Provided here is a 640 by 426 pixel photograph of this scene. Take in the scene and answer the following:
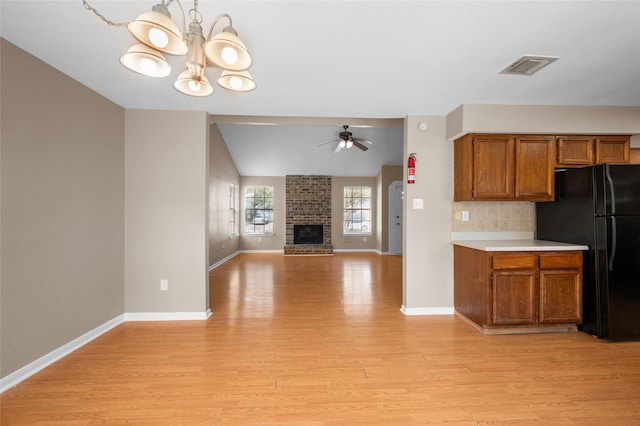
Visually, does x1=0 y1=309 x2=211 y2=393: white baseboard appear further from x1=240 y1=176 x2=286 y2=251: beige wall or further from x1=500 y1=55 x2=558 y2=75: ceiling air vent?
x1=240 y1=176 x2=286 y2=251: beige wall

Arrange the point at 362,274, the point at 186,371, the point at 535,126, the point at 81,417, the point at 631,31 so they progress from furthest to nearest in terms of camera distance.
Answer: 1. the point at 362,274
2. the point at 535,126
3. the point at 186,371
4. the point at 631,31
5. the point at 81,417

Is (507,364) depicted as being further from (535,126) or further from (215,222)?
(215,222)

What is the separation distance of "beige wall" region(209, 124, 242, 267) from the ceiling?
3.07 meters

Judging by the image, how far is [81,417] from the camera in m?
1.72

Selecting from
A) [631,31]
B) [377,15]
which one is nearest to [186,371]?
[377,15]

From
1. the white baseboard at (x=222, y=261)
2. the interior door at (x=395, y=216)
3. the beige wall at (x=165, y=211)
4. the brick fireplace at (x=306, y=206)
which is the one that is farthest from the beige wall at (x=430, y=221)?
the brick fireplace at (x=306, y=206)

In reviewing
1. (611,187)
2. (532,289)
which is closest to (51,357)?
(532,289)

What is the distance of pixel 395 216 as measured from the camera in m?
8.54

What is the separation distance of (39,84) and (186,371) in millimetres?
2543

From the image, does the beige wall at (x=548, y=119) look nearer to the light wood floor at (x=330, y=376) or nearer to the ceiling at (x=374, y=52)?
the ceiling at (x=374, y=52)

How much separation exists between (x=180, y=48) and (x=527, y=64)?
2.58 metres

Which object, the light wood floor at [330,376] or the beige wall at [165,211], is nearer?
the light wood floor at [330,376]

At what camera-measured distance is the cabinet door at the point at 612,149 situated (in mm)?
3189

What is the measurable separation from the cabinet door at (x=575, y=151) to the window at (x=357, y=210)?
6104 millimetres
